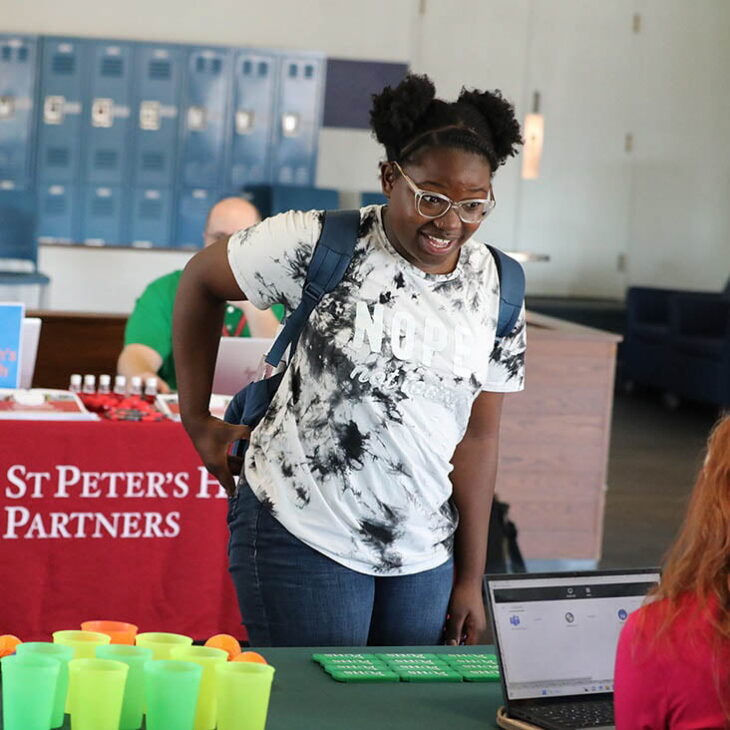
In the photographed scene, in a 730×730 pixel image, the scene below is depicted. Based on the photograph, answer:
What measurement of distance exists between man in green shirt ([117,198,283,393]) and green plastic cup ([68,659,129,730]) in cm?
233

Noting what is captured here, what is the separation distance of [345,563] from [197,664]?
1.63ft

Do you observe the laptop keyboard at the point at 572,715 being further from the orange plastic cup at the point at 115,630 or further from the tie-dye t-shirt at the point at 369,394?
the orange plastic cup at the point at 115,630

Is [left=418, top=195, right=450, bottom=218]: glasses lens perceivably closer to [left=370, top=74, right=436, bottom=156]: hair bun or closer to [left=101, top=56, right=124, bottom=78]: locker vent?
[left=370, top=74, right=436, bottom=156]: hair bun

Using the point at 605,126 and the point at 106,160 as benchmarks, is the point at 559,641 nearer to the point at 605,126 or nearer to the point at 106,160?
the point at 106,160

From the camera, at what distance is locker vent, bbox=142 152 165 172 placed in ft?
31.2

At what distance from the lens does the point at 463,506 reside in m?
1.97

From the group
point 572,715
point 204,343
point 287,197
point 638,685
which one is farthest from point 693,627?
point 287,197

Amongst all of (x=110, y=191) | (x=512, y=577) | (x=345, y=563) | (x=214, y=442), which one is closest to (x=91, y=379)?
(x=214, y=442)

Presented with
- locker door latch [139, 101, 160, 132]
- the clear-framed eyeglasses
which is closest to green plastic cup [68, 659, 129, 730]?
the clear-framed eyeglasses

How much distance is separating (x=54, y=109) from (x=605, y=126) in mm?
4665

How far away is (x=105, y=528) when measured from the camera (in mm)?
3307

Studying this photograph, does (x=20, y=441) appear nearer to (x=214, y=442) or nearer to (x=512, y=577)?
(x=214, y=442)

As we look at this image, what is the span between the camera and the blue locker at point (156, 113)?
370 inches

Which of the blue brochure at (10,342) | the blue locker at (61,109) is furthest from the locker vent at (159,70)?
the blue brochure at (10,342)
